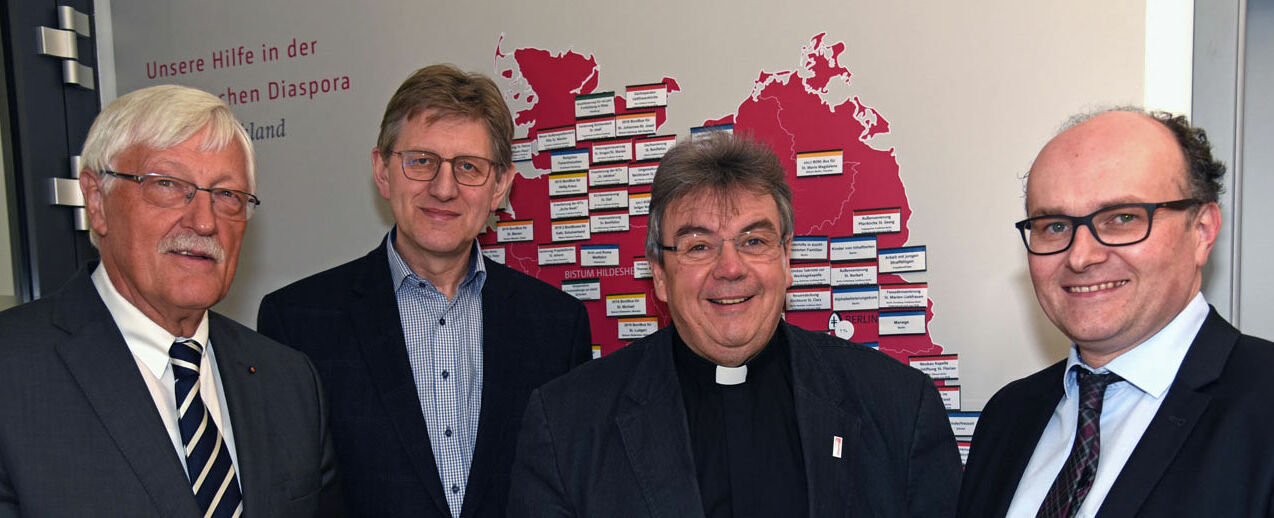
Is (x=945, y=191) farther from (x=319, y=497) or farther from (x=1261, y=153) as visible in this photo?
(x=319, y=497)

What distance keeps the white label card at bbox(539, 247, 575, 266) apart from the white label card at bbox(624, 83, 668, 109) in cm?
58

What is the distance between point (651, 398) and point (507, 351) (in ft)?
1.89

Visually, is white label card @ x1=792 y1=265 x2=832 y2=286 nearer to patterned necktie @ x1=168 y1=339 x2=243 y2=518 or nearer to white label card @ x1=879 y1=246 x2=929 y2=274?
white label card @ x1=879 y1=246 x2=929 y2=274

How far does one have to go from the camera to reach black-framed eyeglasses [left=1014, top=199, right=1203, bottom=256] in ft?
5.09

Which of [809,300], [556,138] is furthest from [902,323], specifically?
[556,138]

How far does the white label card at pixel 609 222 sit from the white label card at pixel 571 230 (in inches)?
1.3

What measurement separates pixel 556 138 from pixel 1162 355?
6.95 feet

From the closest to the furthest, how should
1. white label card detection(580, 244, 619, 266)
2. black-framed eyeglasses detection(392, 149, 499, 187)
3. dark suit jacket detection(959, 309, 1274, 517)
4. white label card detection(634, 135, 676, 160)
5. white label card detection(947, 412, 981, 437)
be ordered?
dark suit jacket detection(959, 309, 1274, 517) → black-framed eyeglasses detection(392, 149, 499, 187) → white label card detection(947, 412, 981, 437) → white label card detection(634, 135, 676, 160) → white label card detection(580, 244, 619, 266)

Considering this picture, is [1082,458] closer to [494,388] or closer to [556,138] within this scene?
[494,388]

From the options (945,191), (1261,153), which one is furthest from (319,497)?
(1261,153)

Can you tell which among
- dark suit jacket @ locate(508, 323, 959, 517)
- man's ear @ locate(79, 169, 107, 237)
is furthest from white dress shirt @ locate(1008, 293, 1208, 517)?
man's ear @ locate(79, 169, 107, 237)

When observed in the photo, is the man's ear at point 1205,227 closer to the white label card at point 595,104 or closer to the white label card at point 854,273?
the white label card at point 854,273

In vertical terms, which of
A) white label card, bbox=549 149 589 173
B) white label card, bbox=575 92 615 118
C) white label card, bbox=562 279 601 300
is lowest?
white label card, bbox=562 279 601 300

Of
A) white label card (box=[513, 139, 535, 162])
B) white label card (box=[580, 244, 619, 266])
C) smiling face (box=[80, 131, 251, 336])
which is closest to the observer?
smiling face (box=[80, 131, 251, 336])
